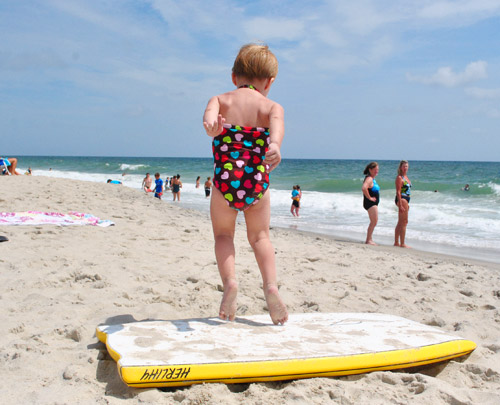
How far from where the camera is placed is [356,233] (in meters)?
11.1

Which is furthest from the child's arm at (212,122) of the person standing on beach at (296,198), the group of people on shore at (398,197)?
the person standing on beach at (296,198)

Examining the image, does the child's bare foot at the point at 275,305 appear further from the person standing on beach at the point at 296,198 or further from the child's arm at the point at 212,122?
the person standing on beach at the point at 296,198

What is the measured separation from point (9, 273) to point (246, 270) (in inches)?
88.4

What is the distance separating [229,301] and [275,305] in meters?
0.30

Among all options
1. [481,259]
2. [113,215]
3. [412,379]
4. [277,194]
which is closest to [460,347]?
[412,379]

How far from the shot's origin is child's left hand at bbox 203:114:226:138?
275 cm

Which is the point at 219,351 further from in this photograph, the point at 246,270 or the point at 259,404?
the point at 246,270

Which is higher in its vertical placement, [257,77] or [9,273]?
[257,77]

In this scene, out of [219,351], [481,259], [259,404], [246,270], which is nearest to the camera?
[259,404]

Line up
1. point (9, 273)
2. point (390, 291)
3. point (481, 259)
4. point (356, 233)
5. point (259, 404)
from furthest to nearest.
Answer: point (356, 233), point (481, 259), point (390, 291), point (9, 273), point (259, 404)

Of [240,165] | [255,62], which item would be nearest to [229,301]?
[240,165]

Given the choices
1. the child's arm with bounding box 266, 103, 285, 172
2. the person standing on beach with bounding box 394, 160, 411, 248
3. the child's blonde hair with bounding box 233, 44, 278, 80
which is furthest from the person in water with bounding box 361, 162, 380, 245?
the child's arm with bounding box 266, 103, 285, 172

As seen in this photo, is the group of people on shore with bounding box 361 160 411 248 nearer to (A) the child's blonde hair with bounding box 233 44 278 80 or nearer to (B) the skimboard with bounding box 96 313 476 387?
(B) the skimboard with bounding box 96 313 476 387

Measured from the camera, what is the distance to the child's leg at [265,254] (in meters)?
2.98
